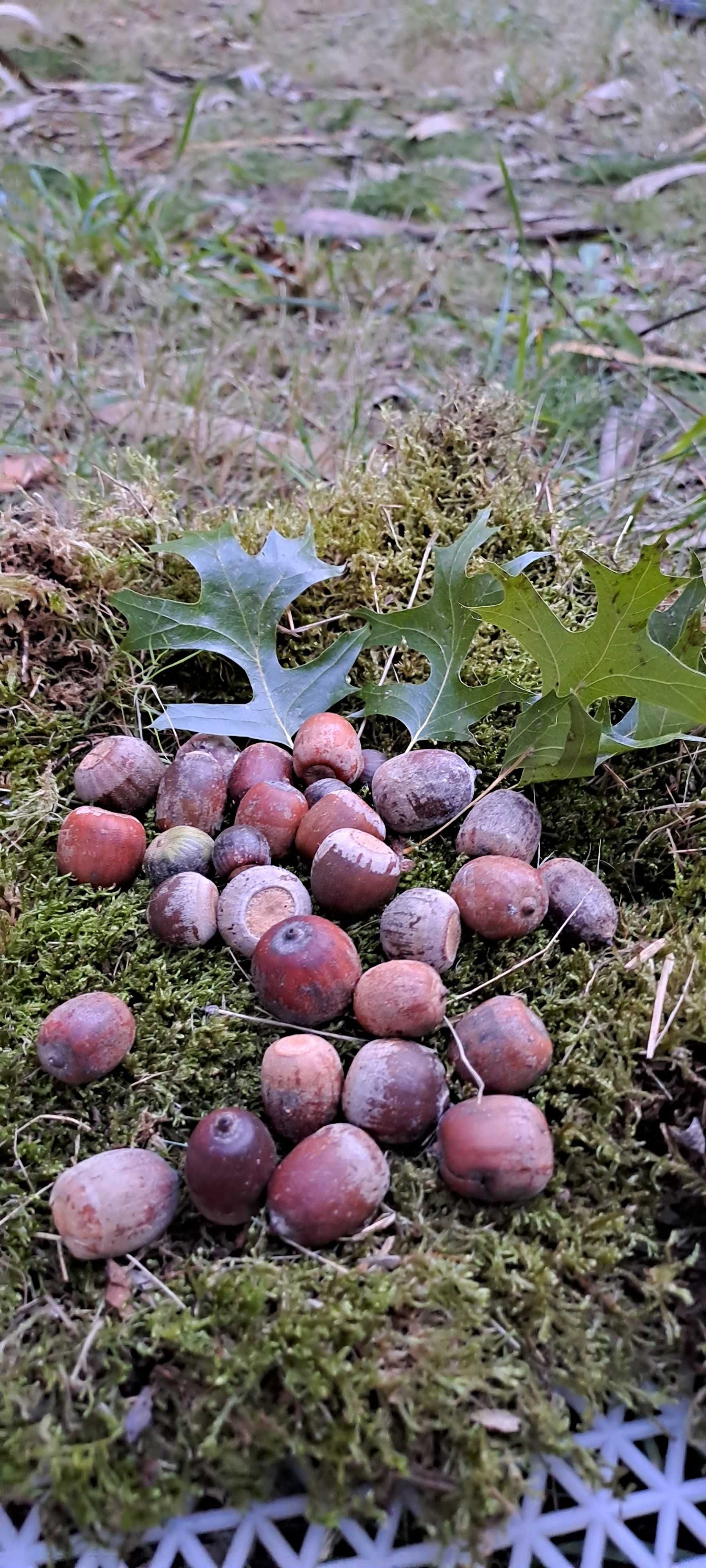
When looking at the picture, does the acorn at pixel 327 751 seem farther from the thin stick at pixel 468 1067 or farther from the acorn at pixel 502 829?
the thin stick at pixel 468 1067

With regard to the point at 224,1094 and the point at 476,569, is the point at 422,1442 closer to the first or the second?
the point at 224,1094

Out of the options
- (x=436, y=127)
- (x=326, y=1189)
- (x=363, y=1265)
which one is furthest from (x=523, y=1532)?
(x=436, y=127)

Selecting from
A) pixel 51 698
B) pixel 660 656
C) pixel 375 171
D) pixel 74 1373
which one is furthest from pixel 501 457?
pixel 375 171

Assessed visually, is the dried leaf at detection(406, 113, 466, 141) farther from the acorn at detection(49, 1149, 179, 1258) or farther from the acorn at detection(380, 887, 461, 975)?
the acorn at detection(49, 1149, 179, 1258)

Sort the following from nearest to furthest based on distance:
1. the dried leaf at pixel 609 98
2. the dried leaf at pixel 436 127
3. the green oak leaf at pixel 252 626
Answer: the green oak leaf at pixel 252 626, the dried leaf at pixel 436 127, the dried leaf at pixel 609 98

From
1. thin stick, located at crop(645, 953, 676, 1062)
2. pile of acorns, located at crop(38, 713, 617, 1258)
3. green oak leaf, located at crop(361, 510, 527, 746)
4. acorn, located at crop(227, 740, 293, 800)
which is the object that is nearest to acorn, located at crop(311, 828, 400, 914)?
pile of acorns, located at crop(38, 713, 617, 1258)

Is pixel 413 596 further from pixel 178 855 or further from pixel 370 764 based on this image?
pixel 178 855

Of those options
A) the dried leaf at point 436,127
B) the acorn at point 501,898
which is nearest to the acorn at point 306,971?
the acorn at point 501,898
